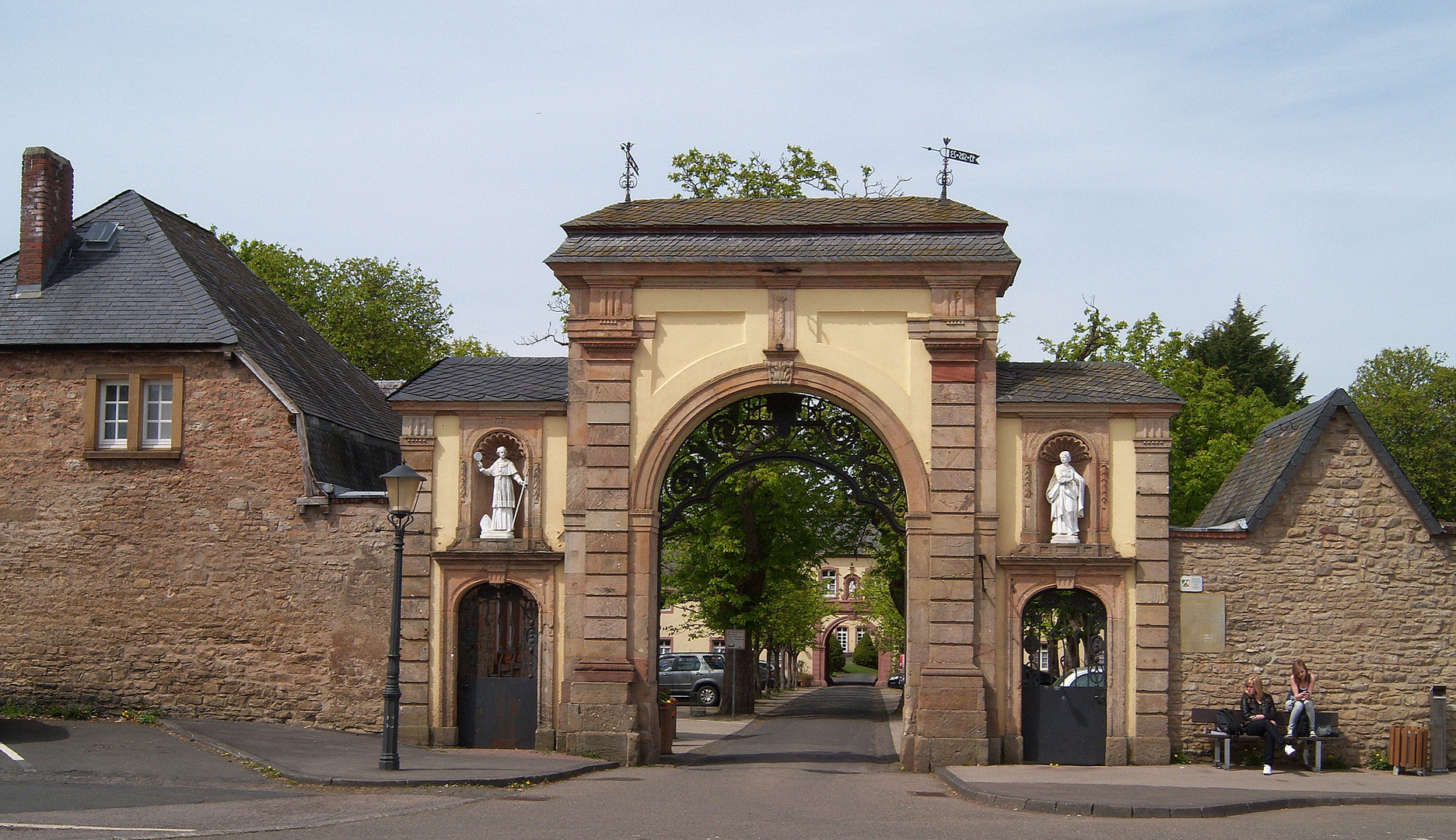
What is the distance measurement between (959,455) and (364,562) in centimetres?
818

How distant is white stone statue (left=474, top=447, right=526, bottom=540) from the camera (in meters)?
19.3

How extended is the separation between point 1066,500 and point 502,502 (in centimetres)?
744

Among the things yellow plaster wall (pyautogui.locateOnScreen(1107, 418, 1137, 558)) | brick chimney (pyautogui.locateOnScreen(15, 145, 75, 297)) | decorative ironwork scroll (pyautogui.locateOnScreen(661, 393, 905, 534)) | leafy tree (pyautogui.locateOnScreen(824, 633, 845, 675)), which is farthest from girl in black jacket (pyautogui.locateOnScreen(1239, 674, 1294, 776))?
leafy tree (pyautogui.locateOnScreen(824, 633, 845, 675))

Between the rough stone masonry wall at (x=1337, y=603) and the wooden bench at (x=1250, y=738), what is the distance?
187 mm

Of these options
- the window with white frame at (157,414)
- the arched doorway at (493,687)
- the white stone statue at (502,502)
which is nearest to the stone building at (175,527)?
the window with white frame at (157,414)

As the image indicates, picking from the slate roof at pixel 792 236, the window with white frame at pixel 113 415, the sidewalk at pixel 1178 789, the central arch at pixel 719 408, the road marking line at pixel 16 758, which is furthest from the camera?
the window with white frame at pixel 113 415

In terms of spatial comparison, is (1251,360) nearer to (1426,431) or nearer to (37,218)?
(1426,431)

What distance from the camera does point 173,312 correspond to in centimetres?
2123

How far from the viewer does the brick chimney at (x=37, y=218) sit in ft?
71.6

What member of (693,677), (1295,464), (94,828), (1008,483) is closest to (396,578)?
(94,828)

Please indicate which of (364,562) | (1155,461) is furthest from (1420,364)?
(364,562)

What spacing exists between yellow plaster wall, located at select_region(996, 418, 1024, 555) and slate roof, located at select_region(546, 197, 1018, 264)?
2265mm

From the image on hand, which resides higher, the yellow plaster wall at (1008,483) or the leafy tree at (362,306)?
the leafy tree at (362,306)

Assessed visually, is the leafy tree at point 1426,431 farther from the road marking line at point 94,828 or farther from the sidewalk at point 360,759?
the road marking line at point 94,828
